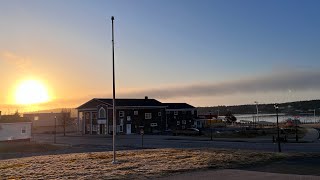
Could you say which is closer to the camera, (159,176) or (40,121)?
(159,176)

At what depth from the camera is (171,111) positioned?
104625mm

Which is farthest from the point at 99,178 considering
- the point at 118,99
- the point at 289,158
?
the point at 118,99

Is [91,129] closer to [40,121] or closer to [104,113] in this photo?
[104,113]

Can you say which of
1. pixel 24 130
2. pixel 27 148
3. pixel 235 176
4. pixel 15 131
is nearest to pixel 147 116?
pixel 24 130

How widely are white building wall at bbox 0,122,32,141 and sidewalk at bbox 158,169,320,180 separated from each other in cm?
5399

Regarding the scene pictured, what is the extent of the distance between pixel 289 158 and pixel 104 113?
70.5 meters

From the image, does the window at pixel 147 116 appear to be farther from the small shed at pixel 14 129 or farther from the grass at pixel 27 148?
the grass at pixel 27 148

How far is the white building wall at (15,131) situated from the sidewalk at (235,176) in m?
54.0

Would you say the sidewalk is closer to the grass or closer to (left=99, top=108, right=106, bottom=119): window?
the grass

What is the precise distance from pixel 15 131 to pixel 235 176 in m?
56.7

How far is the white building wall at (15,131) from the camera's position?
6656 cm

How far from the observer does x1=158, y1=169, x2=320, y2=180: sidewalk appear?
17.2 meters

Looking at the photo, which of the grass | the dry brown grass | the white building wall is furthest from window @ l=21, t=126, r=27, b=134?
the dry brown grass

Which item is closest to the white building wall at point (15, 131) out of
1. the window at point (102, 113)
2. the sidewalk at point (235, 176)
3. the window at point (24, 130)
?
the window at point (24, 130)
